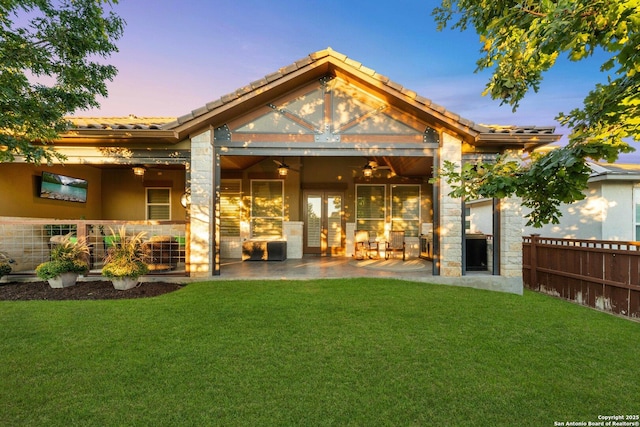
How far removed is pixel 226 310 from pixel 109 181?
9054 millimetres

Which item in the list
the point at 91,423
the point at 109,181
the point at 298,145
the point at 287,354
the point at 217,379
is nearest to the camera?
the point at 91,423

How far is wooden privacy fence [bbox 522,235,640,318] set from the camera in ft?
19.0

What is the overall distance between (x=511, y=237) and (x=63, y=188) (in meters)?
12.3

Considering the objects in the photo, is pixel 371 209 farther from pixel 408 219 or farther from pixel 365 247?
pixel 365 247

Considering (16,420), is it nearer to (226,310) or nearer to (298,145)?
(226,310)

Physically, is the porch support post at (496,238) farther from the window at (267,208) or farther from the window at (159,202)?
the window at (159,202)

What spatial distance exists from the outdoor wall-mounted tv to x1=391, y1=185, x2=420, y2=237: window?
10.5 metres

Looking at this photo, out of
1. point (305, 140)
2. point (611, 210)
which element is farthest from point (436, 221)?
point (611, 210)

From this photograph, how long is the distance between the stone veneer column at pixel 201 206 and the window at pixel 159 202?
5.09 meters

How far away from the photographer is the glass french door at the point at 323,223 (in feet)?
37.6

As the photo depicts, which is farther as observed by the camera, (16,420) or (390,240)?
(390,240)

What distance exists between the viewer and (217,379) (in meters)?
3.05

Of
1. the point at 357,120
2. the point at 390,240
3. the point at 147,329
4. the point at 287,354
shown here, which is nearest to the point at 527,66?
the point at 357,120

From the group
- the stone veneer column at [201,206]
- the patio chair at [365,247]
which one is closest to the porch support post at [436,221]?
the patio chair at [365,247]
